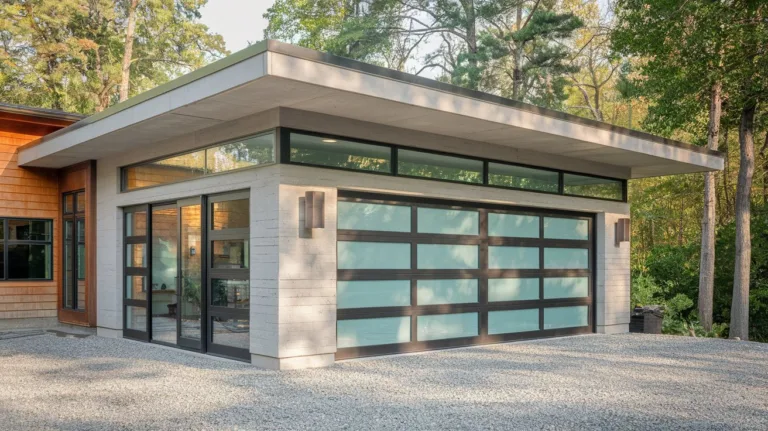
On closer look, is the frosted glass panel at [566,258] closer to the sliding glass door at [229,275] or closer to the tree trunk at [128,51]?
the sliding glass door at [229,275]

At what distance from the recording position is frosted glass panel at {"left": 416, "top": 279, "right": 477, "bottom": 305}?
8.99 metres

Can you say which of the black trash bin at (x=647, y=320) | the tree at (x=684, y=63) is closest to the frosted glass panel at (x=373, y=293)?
the black trash bin at (x=647, y=320)

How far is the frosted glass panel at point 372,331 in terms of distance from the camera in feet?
26.8

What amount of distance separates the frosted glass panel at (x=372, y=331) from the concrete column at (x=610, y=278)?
13.8ft

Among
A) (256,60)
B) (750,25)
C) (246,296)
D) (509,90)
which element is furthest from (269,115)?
(509,90)

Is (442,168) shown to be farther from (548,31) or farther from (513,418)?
(548,31)

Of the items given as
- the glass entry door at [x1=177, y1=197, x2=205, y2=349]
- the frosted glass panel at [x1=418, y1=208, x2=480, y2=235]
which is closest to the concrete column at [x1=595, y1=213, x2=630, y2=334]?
the frosted glass panel at [x1=418, y1=208, x2=480, y2=235]

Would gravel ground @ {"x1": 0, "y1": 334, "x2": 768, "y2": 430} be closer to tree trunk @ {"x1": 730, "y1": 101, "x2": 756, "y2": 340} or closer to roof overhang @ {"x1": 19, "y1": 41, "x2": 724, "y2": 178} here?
roof overhang @ {"x1": 19, "y1": 41, "x2": 724, "y2": 178}

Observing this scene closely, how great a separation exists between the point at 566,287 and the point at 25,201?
9.21m

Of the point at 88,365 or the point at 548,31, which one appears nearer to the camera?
the point at 88,365

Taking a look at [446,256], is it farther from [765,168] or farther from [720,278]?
[765,168]

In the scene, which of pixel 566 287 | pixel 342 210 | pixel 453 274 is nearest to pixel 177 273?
pixel 342 210

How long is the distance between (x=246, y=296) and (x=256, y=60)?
9.67 ft

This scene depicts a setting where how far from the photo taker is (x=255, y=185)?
Answer: 7.78 meters
